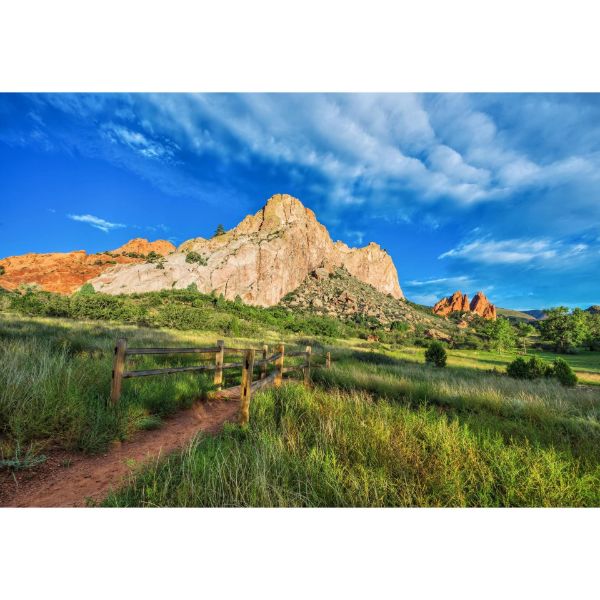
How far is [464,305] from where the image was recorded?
178 meters

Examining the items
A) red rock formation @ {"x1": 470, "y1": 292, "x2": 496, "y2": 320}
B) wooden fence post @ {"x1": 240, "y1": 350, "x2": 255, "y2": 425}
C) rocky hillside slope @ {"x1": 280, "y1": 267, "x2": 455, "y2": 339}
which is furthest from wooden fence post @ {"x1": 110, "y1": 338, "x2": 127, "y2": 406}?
red rock formation @ {"x1": 470, "y1": 292, "x2": 496, "y2": 320}

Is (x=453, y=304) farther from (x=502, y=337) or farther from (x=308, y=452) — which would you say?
(x=308, y=452)

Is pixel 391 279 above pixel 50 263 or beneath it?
above

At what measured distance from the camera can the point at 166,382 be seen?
591 cm

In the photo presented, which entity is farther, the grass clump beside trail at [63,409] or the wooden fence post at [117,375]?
the wooden fence post at [117,375]

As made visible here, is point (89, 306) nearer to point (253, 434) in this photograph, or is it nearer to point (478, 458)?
point (253, 434)

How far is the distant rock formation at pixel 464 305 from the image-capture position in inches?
6698

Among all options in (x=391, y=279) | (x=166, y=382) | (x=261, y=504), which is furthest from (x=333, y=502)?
(x=391, y=279)

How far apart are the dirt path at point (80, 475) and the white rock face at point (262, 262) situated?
7627cm

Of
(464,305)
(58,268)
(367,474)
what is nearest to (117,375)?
(367,474)

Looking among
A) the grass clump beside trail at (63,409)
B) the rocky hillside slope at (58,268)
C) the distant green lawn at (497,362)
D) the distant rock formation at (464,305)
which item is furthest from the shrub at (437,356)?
the distant rock formation at (464,305)

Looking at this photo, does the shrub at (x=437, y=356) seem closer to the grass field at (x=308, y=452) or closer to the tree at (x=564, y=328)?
the grass field at (x=308, y=452)
